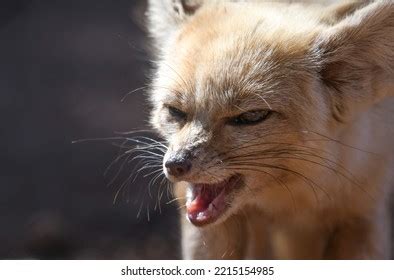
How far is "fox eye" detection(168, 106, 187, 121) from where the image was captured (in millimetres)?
3152

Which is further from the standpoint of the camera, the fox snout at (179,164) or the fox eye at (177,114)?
the fox eye at (177,114)

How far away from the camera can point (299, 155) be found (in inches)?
124

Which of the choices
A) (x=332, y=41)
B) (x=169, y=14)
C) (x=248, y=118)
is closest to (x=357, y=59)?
(x=332, y=41)

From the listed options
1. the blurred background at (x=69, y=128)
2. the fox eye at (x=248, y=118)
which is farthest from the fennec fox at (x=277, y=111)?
the blurred background at (x=69, y=128)

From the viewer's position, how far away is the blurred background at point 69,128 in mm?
5320

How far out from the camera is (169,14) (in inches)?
141

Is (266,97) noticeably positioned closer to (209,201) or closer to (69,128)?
(209,201)

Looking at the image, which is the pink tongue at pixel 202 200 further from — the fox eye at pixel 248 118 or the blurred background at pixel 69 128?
the blurred background at pixel 69 128

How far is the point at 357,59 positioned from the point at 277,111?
334 mm

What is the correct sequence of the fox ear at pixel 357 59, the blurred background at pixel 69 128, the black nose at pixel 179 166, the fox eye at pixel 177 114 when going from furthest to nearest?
the blurred background at pixel 69 128, the fox eye at pixel 177 114, the fox ear at pixel 357 59, the black nose at pixel 179 166

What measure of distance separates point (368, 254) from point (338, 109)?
695 mm

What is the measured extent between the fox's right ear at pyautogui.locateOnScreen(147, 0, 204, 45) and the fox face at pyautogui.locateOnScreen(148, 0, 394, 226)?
9.3 inches

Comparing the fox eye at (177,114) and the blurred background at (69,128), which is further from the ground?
the fox eye at (177,114)

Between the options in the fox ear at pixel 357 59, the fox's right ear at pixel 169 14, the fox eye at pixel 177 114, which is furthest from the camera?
the fox's right ear at pixel 169 14
